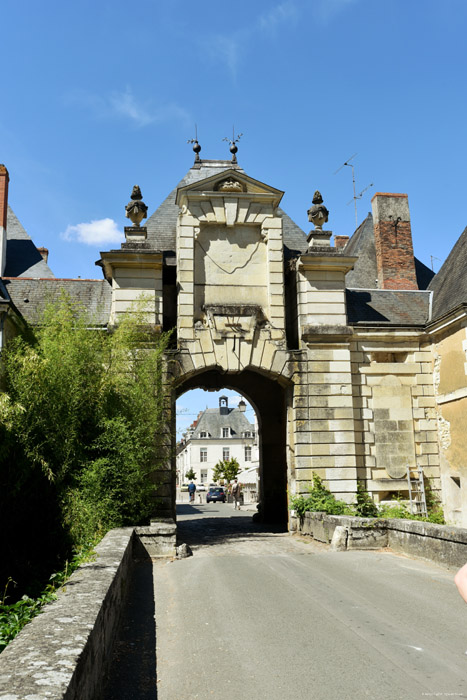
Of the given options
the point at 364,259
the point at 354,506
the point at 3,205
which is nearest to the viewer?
the point at 354,506

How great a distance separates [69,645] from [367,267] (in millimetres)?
15120

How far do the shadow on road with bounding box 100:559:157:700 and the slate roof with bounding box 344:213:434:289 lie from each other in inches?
452

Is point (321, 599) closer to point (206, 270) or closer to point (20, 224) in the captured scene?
point (206, 270)

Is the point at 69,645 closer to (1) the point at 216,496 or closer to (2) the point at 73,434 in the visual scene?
(2) the point at 73,434

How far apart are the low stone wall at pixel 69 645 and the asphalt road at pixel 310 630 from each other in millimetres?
573

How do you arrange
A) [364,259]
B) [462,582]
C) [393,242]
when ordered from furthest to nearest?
[364,259]
[393,242]
[462,582]

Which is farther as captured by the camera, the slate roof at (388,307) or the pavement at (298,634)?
the slate roof at (388,307)

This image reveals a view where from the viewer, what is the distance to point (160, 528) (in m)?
9.27

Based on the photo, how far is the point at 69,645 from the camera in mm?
2617

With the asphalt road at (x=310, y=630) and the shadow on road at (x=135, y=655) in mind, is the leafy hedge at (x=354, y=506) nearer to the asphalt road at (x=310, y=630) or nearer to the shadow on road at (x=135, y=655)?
the asphalt road at (x=310, y=630)

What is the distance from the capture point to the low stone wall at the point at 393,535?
708cm

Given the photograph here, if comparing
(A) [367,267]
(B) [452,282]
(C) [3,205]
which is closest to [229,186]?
(B) [452,282]

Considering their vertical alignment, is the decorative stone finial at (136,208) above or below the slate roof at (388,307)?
above

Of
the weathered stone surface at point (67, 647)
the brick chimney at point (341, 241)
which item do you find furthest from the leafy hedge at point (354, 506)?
the brick chimney at point (341, 241)
